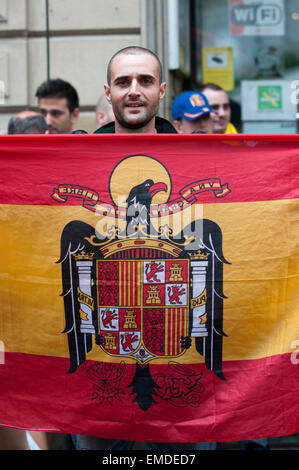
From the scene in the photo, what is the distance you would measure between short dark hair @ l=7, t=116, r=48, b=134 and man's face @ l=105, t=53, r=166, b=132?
124 centimetres

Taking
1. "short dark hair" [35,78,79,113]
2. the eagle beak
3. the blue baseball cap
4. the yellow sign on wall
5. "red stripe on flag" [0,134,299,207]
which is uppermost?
the yellow sign on wall

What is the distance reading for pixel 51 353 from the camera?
281 centimetres

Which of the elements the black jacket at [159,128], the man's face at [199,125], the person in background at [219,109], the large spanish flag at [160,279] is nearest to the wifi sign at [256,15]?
the person in background at [219,109]

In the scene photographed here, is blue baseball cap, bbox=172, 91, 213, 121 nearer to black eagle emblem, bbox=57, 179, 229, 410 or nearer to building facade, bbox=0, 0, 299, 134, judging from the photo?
building facade, bbox=0, 0, 299, 134

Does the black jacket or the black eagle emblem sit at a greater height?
the black jacket

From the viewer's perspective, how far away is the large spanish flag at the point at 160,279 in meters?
2.75

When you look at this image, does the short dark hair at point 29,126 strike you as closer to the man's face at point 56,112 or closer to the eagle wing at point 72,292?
the man's face at point 56,112

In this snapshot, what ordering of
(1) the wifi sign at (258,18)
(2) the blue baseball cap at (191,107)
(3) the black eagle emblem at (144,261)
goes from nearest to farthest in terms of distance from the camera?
(3) the black eagle emblem at (144,261), (2) the blue baseball cap at (191,107), (1) the wifi sign at (258,18)

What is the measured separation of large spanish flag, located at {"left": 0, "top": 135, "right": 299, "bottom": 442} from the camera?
275cm

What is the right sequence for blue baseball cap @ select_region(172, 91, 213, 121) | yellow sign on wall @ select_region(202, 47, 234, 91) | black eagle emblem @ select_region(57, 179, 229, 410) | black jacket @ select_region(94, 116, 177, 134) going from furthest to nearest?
yellow sign on wall @ select_region(202, 47, 234, 91) → blue baseball cap @ select_region(172, 91, 213, 121) → black jacket @ select_region(94, 116, 177, 134) → black eagle emblem @ select_region(57, 179, 229, 410)

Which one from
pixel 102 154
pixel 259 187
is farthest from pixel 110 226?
pixel 259 187

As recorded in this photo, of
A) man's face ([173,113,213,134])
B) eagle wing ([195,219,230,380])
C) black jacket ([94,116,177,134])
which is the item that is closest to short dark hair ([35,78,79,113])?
man's face ([173,113,213,134])

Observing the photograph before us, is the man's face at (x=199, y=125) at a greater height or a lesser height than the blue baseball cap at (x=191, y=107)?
lesser
